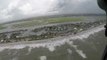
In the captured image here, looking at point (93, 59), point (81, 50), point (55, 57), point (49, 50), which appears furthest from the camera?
point (49, 50)

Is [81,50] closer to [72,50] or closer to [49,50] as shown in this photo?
[72,50]

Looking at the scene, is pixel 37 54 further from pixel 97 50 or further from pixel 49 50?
pixel 97 50

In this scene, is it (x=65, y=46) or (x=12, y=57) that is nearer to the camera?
(x=12, y=57)

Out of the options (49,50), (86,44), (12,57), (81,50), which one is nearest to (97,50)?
(81,50)

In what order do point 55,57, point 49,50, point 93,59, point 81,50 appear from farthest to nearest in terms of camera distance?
point 49,50, point 81,50, point 55,57, point 93,59

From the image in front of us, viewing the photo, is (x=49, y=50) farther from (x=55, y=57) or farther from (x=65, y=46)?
(x=55, y=57)

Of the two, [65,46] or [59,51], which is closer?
[59,51]

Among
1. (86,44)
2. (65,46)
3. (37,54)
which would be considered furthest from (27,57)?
(86,44)
